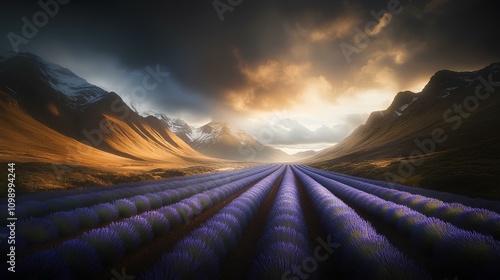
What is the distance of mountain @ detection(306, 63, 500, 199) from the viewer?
1938 cm

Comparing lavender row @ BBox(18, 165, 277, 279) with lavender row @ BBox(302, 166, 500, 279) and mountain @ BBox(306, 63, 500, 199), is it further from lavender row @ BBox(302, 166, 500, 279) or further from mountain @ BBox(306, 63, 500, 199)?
mountain @ BBox(306, 63, 500, 199)

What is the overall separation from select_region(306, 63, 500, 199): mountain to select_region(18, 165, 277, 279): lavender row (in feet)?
68.1

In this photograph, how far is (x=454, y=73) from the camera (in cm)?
9756

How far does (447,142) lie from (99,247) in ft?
188

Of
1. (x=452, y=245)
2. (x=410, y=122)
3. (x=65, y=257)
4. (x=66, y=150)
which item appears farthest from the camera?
(x=410, y=122)

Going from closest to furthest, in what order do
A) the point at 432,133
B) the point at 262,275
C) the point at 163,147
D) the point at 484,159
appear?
the point at 262,275
the point at 484,159
the point at 432,133
the point at 163,147

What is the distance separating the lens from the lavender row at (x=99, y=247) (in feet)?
9.46

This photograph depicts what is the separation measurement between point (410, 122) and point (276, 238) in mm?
90994

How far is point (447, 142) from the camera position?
4219cm

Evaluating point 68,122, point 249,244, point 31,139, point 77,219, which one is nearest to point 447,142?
point 249,244

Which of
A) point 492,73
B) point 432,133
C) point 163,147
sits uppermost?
point 492,73

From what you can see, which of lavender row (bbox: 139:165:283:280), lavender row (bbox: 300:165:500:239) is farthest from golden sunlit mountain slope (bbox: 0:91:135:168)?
lavender row (bbox: 300:165:500:239)

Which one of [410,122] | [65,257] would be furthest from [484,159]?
[410,122]

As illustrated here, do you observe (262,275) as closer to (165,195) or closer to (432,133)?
(165,195)
